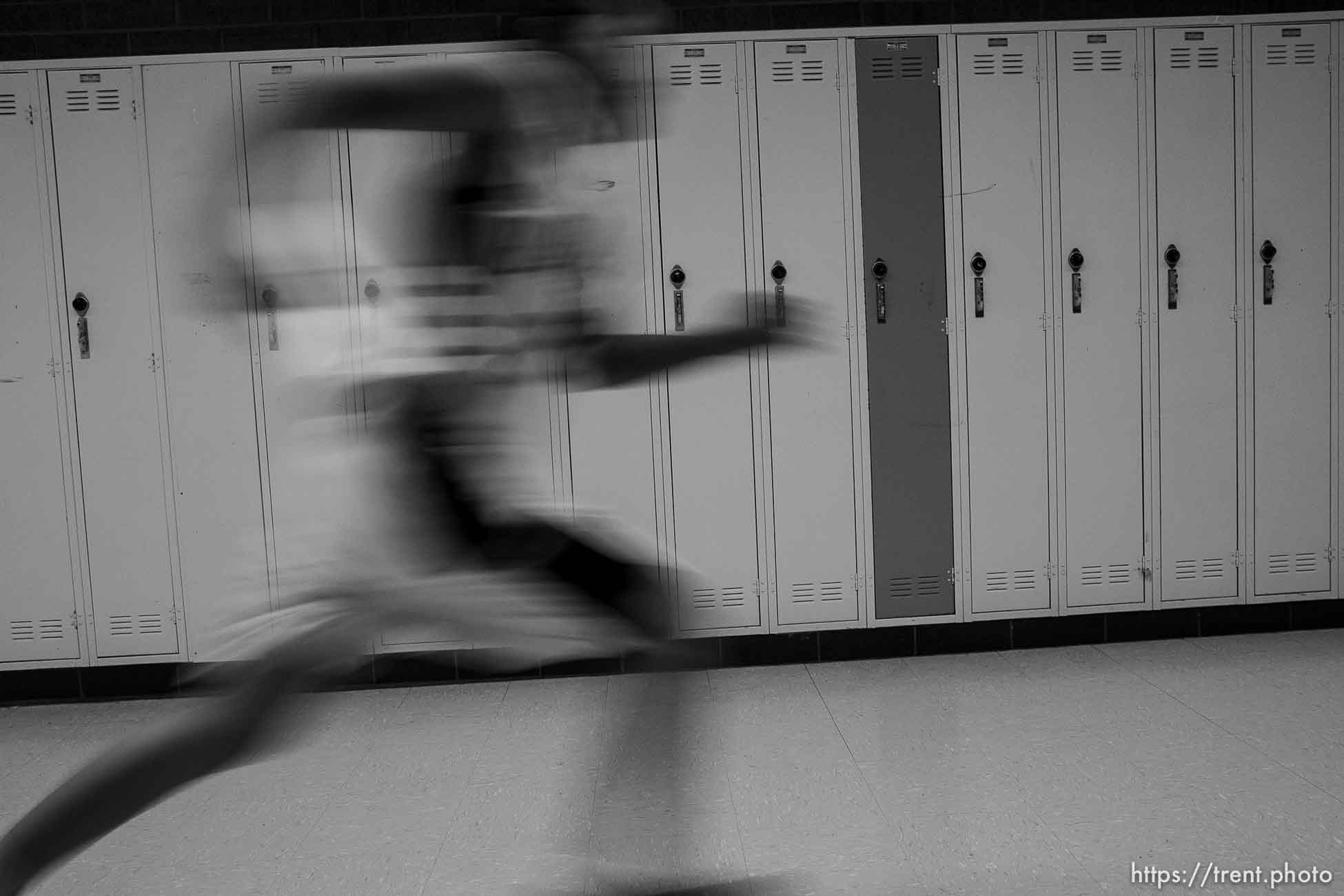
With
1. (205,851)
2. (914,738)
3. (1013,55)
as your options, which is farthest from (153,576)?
(1013,55)

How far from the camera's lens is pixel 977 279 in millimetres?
4121

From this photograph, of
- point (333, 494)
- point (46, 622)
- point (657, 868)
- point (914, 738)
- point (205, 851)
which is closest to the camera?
point (333, 494)

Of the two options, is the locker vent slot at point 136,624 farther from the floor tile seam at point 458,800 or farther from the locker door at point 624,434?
the locker door at point 624,434

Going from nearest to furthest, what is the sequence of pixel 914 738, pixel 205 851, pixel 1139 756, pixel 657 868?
pixel 657 868, pixel 205 851, pixel 1139 756, pixel 914 738

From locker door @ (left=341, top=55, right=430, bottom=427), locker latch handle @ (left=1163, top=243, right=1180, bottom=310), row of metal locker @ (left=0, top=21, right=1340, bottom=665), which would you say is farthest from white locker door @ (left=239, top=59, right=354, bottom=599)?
locker latch handle @ (left=1163, top=243, right=1180, bottom=310)

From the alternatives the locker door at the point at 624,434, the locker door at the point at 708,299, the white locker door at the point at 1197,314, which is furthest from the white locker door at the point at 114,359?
the white locker door at the point at 1197,314

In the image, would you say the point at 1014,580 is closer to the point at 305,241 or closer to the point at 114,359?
the point at 305,241

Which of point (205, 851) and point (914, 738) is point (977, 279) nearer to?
point (914, 738)

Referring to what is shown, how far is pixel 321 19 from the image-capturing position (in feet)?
13.7

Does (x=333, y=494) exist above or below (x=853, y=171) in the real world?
below

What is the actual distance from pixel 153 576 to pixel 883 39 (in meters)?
3.43

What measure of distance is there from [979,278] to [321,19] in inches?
108

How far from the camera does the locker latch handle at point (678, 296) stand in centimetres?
Result: 406

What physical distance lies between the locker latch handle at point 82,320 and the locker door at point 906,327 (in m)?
2.94
